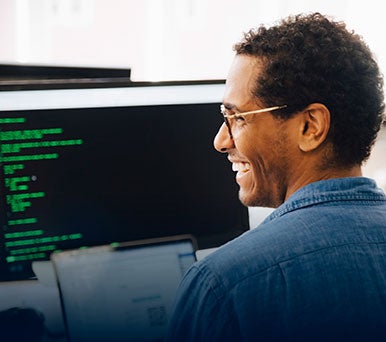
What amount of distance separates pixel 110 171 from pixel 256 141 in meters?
0.26

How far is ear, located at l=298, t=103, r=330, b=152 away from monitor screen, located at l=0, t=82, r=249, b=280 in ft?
0.82

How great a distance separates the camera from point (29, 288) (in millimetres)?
910

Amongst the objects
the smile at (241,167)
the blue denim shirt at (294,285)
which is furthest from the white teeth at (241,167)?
the blue denim shirt at (294,285)

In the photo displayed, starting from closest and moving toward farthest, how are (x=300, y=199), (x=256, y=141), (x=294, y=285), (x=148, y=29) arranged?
1. (x=294, y=285)
2. (x=300, y=199)
3. (x=256, y=141)
4. (x=148, y=29)

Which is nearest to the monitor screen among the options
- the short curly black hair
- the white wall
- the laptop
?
the laptop

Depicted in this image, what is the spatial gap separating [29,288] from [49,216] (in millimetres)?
119

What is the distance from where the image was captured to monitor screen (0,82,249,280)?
90 centimetres

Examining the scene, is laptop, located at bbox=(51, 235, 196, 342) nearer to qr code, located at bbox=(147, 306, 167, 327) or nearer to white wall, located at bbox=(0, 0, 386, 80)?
qr code, located at bbox=(147, 306, 167, 327)

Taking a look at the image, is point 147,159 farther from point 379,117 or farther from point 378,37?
point 378,37

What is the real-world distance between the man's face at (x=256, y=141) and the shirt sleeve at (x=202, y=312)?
0.24m

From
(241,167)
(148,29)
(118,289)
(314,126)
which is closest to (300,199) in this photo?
(314,126)

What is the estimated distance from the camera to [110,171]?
96 centimetres

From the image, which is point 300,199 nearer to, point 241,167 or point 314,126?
point 314,126

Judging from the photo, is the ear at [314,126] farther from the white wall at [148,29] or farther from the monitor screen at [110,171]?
the white wall at [148,29]
